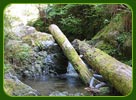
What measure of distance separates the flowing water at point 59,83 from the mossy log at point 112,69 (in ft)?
1.40

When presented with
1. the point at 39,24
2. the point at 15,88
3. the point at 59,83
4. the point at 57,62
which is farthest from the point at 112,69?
the point at 39,24

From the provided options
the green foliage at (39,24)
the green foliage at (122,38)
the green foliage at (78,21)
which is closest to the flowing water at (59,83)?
the green foliage at (122,38)

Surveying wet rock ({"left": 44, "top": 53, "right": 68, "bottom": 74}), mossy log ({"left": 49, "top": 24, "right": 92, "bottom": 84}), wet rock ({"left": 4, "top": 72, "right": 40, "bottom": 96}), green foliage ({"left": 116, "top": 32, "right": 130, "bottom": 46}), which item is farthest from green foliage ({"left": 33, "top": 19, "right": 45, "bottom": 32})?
wet rock ({"left": 4, "top": 72, "right": 40, "bottom": 96})

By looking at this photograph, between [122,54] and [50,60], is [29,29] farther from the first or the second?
[122,54]

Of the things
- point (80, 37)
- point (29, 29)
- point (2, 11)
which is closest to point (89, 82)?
point (2, 11)

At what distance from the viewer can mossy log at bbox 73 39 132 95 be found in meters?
3.59

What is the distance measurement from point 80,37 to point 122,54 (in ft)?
9.57

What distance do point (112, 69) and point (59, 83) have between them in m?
1.54

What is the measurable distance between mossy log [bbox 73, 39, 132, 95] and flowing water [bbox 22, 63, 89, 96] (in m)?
0.43

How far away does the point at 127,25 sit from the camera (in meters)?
5.34

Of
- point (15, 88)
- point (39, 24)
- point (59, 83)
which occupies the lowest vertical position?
point (59, 83)

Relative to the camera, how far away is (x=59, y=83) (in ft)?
17.4

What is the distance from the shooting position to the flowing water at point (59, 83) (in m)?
4.76

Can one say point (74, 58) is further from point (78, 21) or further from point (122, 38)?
point (78, 21)
